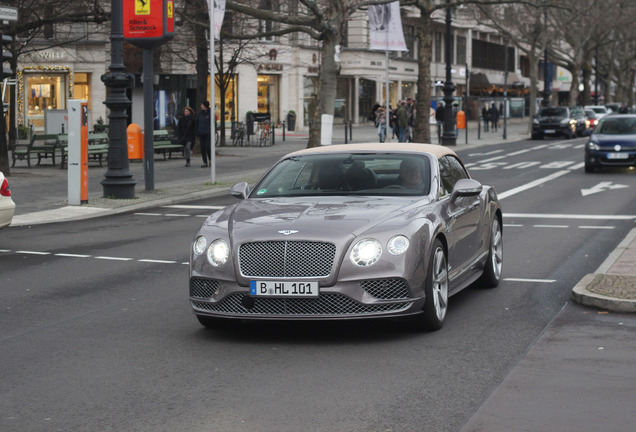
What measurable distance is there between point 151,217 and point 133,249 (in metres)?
4.78

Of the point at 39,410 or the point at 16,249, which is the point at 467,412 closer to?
the point at 39,410

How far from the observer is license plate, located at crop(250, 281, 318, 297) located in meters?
7.92

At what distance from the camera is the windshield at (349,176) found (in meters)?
9.44

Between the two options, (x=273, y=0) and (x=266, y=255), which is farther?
(x=273, y=0)

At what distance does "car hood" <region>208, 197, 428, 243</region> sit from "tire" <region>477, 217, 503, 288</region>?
6.24 ft

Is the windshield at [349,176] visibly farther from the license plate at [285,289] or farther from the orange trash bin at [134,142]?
the orange trash bin at [134,142]

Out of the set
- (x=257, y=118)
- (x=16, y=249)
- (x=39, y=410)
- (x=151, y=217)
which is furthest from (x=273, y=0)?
(x=39, y=410)

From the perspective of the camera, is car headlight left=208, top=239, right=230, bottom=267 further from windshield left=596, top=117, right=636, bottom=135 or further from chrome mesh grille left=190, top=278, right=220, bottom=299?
windshield left=596, top=117, right=636, bottom=135

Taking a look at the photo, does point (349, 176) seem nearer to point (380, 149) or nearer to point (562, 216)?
point (380, 149)

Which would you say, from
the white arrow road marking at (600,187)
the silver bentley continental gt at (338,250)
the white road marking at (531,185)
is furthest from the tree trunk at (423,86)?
the silver bentley continental gt at (338,250)

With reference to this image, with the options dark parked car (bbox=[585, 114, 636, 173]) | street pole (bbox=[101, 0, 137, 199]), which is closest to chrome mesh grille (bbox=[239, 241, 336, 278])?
street pole (bbox=[101, 0, 137, 199])

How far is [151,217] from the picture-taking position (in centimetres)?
1920

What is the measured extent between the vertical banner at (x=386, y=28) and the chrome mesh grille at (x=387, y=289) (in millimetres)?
29028

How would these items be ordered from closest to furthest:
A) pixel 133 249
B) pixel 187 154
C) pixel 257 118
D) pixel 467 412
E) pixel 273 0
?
1. pixel 467 412
2. pixel 133 249
3. pixel 187 154
4. pixel 273 0
5. pixel 257 118
